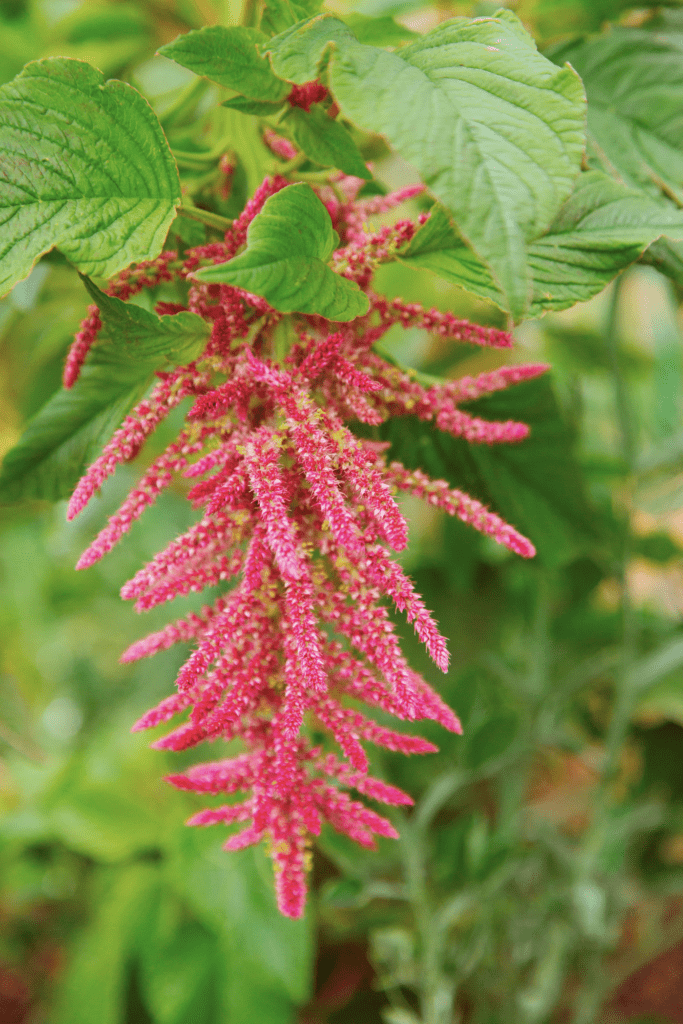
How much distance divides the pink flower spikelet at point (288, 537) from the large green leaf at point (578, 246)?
0.07 ft

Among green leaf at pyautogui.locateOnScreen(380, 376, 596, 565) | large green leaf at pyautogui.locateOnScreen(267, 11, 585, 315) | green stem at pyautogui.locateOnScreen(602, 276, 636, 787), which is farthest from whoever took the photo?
green stem at pyautogui.locateOnScreen(602, 276, 636, 787)

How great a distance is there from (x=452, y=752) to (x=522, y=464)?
0.36m

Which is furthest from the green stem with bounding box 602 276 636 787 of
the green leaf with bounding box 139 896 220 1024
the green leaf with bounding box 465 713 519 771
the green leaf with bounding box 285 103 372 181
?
the green leaf with bounding box 139 896 220 1024

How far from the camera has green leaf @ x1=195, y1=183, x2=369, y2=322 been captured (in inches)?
11.2

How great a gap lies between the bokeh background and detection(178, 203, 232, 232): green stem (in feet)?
0.60

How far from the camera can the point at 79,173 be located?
1.08 ft

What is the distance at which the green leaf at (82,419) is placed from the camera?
403 millimetres

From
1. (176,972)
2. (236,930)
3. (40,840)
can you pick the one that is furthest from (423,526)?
(40,840)

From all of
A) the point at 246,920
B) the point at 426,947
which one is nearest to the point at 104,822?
the point at 246,920

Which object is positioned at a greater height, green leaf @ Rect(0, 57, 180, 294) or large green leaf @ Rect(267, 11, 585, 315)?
large green leaf @ Rect(267, 11, 585, 315)

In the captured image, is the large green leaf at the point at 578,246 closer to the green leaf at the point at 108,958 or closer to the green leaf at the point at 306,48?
the green leaf at the point at 306,48

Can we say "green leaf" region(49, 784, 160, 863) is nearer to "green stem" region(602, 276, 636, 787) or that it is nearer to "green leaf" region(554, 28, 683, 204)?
"green stem" region(602, 276, 636, 787)

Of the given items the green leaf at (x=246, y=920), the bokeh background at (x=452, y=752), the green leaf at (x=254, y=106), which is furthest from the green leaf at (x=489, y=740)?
the green leaf at (x=254, y=106)

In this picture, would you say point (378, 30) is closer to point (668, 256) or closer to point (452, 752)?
point (668, 256)
